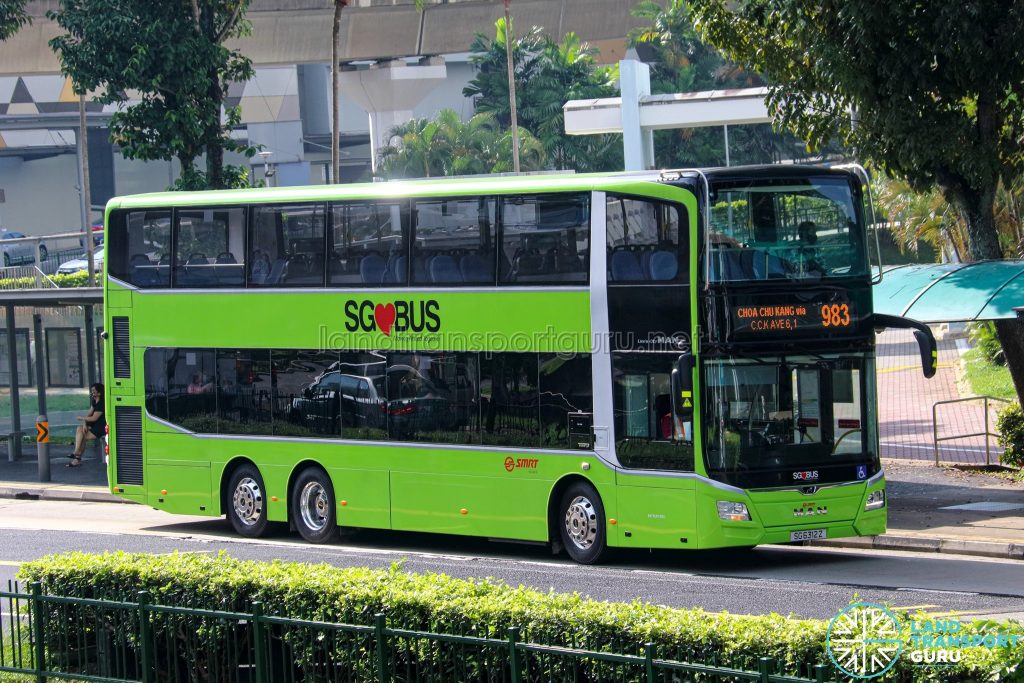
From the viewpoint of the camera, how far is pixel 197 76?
26359 millimetres

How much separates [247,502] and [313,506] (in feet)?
3.95

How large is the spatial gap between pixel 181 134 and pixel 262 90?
3709cm

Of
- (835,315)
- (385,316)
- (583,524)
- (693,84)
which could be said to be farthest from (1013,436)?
(693,84)

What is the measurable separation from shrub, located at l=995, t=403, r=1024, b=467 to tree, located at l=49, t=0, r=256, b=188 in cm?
1534

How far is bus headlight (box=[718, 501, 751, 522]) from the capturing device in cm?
1466

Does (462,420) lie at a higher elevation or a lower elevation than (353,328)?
lower

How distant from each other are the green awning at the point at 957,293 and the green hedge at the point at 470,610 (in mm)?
10245

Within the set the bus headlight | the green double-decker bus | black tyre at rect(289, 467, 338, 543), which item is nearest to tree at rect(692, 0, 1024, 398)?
the green double-decker bus

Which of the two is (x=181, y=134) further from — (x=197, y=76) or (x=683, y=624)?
(x=683, y=624)

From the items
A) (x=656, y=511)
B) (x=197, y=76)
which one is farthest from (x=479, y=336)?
(x=197, y=76)

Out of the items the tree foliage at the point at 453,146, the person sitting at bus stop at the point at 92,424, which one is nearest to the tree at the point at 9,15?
the person sitting at bus stop at the point at 92,424

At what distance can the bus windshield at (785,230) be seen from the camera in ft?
48.0

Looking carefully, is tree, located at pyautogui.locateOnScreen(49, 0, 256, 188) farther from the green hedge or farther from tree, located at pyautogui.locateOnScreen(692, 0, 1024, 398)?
the green hedge

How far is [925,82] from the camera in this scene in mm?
16609
